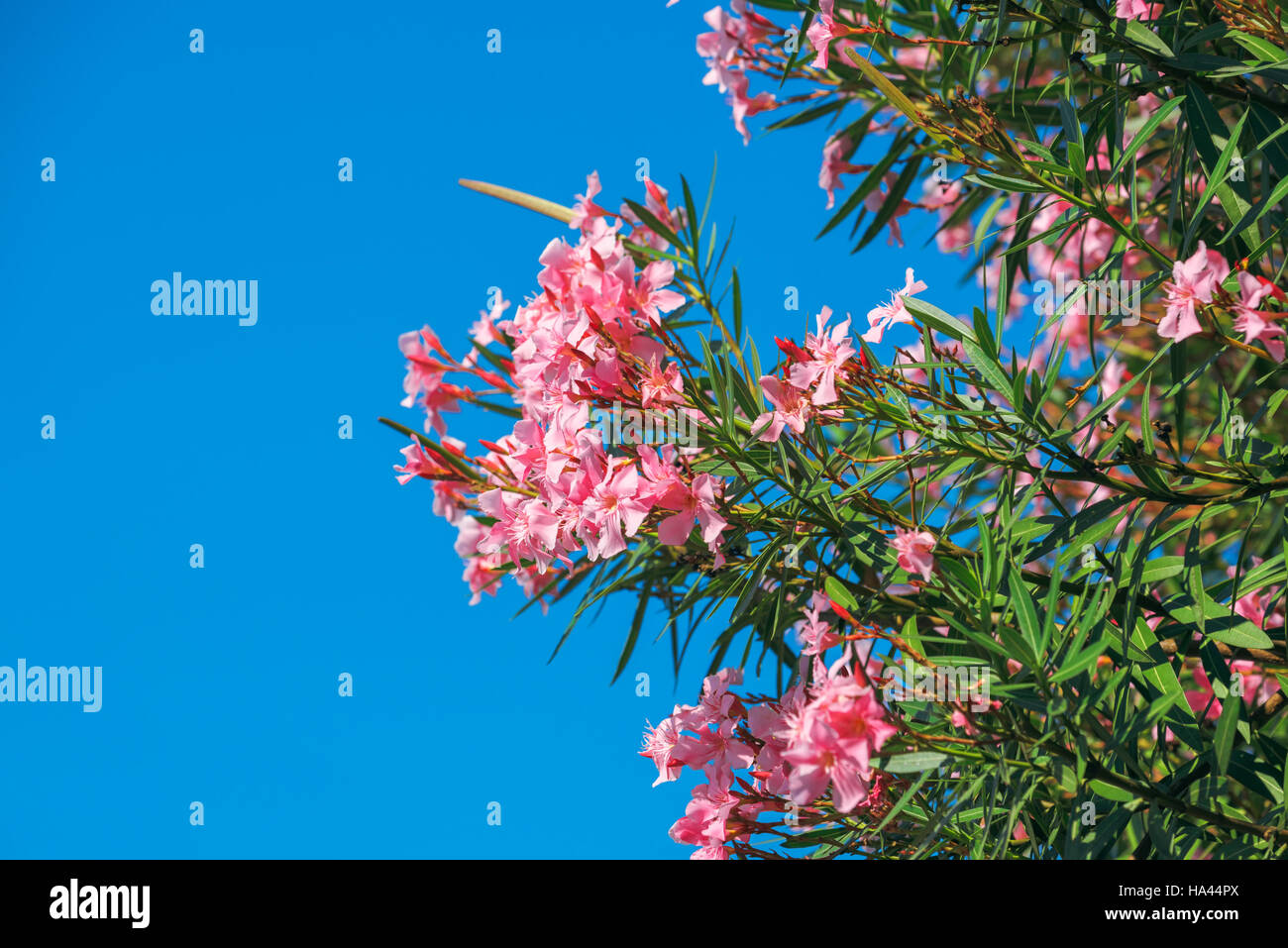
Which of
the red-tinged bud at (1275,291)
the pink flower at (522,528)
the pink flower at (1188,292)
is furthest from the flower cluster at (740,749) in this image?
the red-tinged bud at (1275,291)

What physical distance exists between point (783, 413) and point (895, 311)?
0.19 meters

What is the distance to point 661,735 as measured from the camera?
128cm

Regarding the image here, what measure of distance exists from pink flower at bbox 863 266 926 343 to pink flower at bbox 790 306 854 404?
5 cm

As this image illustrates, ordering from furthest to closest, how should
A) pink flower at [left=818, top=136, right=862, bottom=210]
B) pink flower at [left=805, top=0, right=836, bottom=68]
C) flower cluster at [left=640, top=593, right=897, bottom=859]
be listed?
pink flower at [left=818, top=136, right=862, bottom=210]
pink flower at [left=805, top=0, right=836, bottom=68]
flower cluster at [left=640, top=593, right=897, bottom=859]

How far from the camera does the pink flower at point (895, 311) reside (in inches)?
48.0

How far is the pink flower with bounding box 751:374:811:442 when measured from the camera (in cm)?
119

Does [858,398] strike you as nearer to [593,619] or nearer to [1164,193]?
[593,619]

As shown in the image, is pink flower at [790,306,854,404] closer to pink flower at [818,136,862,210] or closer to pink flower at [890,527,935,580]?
pink flower at [890,527,935,580]

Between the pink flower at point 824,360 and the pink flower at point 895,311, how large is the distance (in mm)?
53

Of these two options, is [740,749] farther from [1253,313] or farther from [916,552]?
[1253,313]

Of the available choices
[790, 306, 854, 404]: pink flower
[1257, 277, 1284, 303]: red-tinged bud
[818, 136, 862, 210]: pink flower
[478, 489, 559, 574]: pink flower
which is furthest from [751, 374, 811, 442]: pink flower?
[818, 136, 862, 210]: pink flower

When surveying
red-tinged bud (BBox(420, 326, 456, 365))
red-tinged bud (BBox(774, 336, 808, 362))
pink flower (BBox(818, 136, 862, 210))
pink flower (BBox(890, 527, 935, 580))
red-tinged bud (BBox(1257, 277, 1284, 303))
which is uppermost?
pink flower (BBox(818, 136, 862, 210))

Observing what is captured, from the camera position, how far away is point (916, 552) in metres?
1.10

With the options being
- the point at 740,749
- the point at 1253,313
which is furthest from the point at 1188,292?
Answer: the point at 740,749
